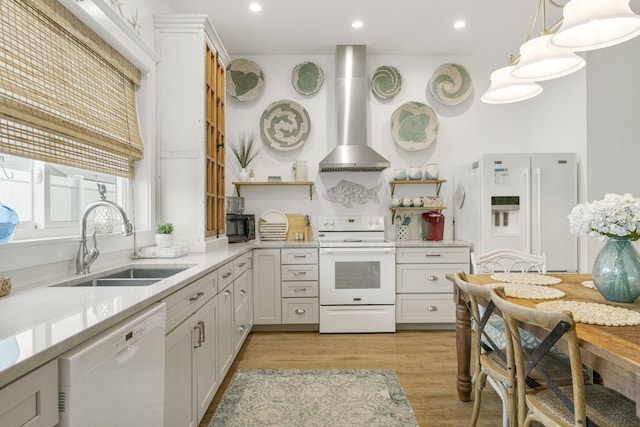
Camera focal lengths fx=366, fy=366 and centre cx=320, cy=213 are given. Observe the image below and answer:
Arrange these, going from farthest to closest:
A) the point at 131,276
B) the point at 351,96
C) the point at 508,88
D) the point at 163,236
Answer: the point at 351,96, the point at 163,236, the point at 131,276, the point at 508,88

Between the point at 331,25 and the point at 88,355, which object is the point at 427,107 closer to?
the point at 331,25

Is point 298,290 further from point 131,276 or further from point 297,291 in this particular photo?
point 131,276

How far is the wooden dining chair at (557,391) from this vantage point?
110 cm

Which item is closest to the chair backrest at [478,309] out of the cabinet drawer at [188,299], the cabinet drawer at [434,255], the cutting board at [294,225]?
the cabinet drawer at [188,299]

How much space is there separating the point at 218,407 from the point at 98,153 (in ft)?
5.36

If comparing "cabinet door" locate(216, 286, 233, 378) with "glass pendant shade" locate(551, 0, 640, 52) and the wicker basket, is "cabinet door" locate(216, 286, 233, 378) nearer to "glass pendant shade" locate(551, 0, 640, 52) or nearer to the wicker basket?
the wicker basket

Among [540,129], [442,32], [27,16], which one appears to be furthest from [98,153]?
[540,129]

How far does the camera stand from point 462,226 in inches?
151

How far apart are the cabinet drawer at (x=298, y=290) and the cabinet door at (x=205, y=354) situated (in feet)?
4.46

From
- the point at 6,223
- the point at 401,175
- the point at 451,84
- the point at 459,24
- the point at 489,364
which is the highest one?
the point at 459,24

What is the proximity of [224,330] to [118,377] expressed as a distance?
1.34 meters

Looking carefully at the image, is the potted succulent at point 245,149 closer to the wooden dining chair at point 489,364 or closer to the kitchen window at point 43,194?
the kitchen window at point 43,194

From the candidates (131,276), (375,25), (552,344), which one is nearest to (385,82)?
(375,25)

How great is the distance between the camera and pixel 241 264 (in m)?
2.96
